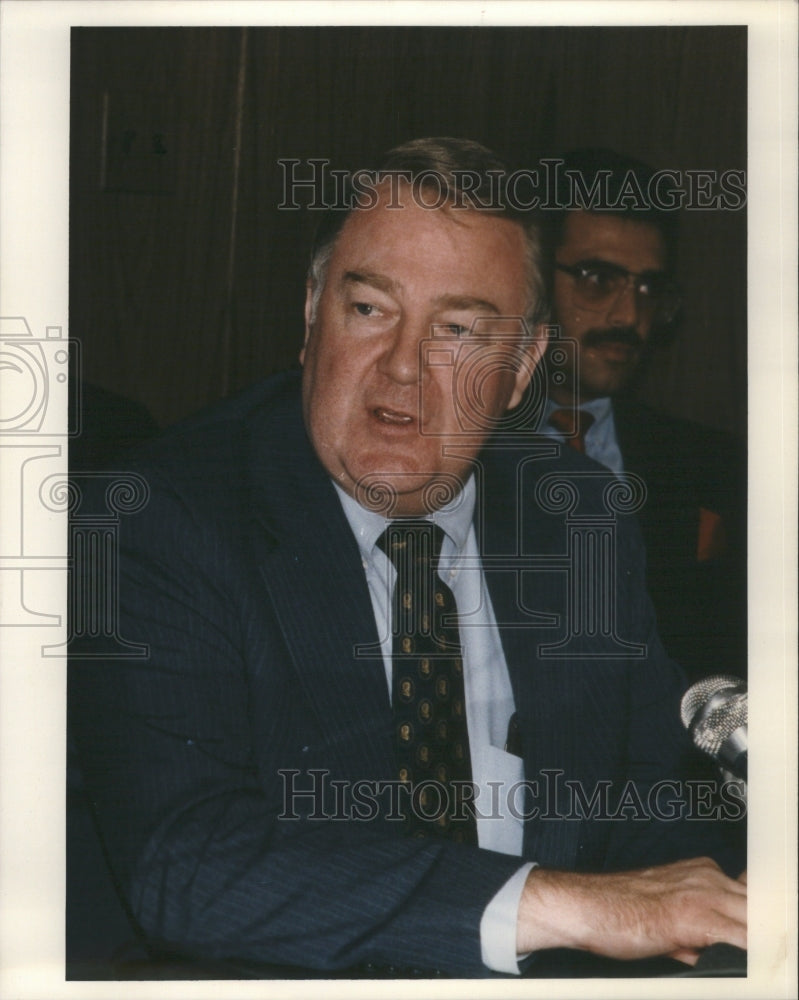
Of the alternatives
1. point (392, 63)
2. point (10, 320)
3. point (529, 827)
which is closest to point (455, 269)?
point (392, 63)

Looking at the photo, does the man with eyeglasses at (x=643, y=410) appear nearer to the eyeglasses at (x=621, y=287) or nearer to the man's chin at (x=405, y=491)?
the eyeglasses at (x=621, y=287)

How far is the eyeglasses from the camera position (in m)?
1.75

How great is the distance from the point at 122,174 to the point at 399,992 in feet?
4.42

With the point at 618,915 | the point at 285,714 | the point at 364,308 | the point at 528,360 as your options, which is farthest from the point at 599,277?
the point at 618,915

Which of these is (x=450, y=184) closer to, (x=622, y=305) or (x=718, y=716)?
(x=622, y=305)

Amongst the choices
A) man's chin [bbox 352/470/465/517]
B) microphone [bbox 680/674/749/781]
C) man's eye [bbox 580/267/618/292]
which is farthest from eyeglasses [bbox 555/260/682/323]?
microphone [bbox 680/674/749/781]

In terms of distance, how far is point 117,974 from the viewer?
68.6 inches

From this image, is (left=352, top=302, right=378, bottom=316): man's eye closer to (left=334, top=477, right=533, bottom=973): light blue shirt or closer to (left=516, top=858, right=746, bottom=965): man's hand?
(left=334, top=477, right=533, bottom=973): light blue shirt

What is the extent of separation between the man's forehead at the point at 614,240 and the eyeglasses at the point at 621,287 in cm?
1

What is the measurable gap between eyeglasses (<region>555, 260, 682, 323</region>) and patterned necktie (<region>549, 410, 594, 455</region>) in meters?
0.17

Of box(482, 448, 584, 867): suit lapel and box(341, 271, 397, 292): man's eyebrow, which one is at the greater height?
box(341, 271, 397, 292): man's eyebrow

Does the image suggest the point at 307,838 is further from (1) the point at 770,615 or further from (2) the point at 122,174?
(2) the point at 122,174

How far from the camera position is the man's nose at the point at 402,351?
1711 mm

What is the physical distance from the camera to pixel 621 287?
176cm
